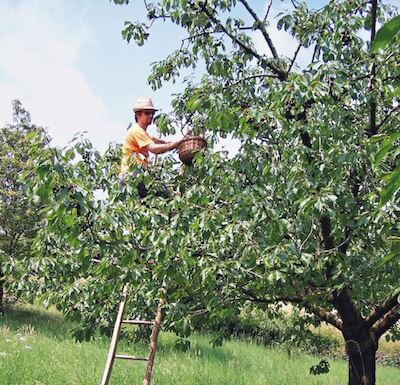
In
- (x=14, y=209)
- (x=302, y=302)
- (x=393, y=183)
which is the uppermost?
(x=14, y=209)

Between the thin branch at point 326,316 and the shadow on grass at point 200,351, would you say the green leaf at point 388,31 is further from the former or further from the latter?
the shadow on grass at point 200,351

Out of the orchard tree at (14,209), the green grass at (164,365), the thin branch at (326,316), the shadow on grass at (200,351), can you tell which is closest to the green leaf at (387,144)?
the thin branch at (326,316)

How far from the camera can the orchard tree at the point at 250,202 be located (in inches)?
133

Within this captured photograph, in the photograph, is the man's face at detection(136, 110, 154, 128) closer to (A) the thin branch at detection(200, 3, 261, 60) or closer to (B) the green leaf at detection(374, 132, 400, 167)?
(A) the thin branch at detection(200, 3, 261, 60)

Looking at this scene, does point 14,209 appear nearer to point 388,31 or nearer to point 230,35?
point 230,35

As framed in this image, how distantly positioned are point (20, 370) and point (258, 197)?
442cm

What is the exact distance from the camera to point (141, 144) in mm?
4570

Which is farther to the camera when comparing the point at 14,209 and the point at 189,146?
the point at 14,209

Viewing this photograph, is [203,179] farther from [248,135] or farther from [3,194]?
[3,194]

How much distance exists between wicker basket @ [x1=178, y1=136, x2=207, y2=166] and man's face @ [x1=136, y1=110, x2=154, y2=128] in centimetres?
64

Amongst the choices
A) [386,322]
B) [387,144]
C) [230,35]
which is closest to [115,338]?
[386,322]

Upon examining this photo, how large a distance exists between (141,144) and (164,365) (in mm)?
4515

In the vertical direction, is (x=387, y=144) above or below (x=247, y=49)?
below

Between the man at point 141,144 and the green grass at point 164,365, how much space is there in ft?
10.5
